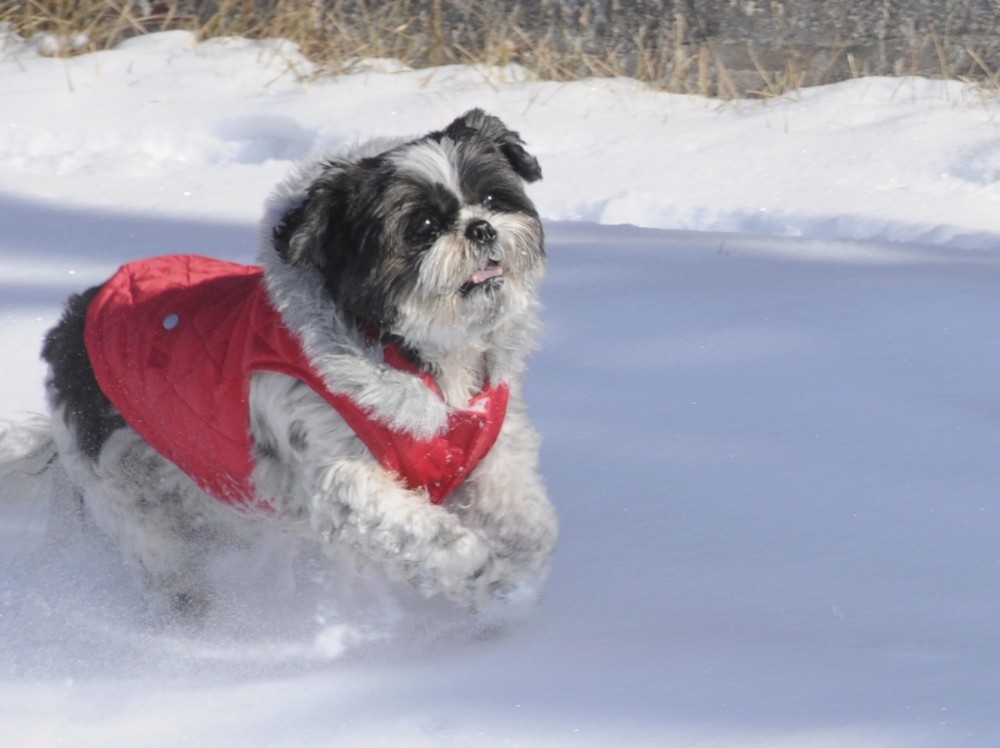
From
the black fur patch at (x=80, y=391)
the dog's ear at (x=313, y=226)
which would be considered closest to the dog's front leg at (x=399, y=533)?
the dog's ear at (x=313, y=226)

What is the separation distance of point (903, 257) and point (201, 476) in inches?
101

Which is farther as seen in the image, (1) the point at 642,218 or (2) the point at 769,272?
(1) the point at 642,218

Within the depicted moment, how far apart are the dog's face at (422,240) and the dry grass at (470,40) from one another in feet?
13.0

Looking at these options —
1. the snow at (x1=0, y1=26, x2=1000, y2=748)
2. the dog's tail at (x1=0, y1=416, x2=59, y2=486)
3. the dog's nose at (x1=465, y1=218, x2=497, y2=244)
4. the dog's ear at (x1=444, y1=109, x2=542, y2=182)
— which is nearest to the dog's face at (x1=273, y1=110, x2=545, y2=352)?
the dog's nose at (x1=465, y1=218, x2=497, y2=244)

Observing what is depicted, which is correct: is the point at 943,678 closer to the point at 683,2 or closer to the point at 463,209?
the point at 463,209

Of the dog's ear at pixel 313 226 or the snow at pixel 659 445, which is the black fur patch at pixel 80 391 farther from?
the dog's ear at pixel 313 226

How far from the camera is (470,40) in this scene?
725 cm

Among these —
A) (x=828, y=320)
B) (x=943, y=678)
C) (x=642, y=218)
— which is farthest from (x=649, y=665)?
(x=642, y=218)

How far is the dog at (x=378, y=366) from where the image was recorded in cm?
295

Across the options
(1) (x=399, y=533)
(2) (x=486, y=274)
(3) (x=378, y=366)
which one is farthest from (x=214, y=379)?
(2) (x=486, y=274)

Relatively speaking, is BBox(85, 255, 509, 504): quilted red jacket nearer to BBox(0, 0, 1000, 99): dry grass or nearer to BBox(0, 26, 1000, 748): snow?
BBox(0, 26, 1000, 748): snow

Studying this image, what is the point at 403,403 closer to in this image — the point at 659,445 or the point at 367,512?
the point at 367,512

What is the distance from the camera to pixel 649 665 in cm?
284

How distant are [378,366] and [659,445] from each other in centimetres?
103
